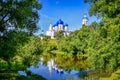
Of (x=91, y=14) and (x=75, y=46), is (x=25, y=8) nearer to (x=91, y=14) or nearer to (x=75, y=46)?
(x=91, y=14)

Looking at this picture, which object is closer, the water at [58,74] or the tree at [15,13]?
the tree at [15,13]

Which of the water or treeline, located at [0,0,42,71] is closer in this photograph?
treeline, located at [0,0,42,71]

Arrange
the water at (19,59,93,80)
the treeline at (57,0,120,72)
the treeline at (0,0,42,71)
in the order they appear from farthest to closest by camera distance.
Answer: the water at (19,59,93,80) → the treeline at (57,0,120,72) → the treeline at (0,0,42,71)

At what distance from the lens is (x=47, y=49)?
17075 cm

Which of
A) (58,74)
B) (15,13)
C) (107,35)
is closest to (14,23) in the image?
(15,13)

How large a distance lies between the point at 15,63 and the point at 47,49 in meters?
99.6

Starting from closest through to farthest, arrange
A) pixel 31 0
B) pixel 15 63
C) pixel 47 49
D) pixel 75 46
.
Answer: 1. pixel 31 0
2. pixel 15 63
3. pixel 75 46
4. pixel 47 49

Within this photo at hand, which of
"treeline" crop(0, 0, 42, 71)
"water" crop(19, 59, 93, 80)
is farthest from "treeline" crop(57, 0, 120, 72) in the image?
"treeline" crop(0, 0, 42, 71)

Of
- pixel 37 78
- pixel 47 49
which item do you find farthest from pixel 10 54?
pixel 47 49

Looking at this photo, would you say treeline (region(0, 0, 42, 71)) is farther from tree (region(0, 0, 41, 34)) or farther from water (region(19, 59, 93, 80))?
water (region(19, 59, 93, 80))

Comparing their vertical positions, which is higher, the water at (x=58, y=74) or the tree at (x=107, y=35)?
the tree at (x=107, y=35)

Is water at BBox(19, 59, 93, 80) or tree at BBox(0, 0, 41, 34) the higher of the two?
tree at BBox(0, 0, 41, 34)

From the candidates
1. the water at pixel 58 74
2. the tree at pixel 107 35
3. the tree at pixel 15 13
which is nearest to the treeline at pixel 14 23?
the tree at pixel 15 13

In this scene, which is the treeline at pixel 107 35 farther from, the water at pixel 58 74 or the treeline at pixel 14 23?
the treeline at pixel 14 23
